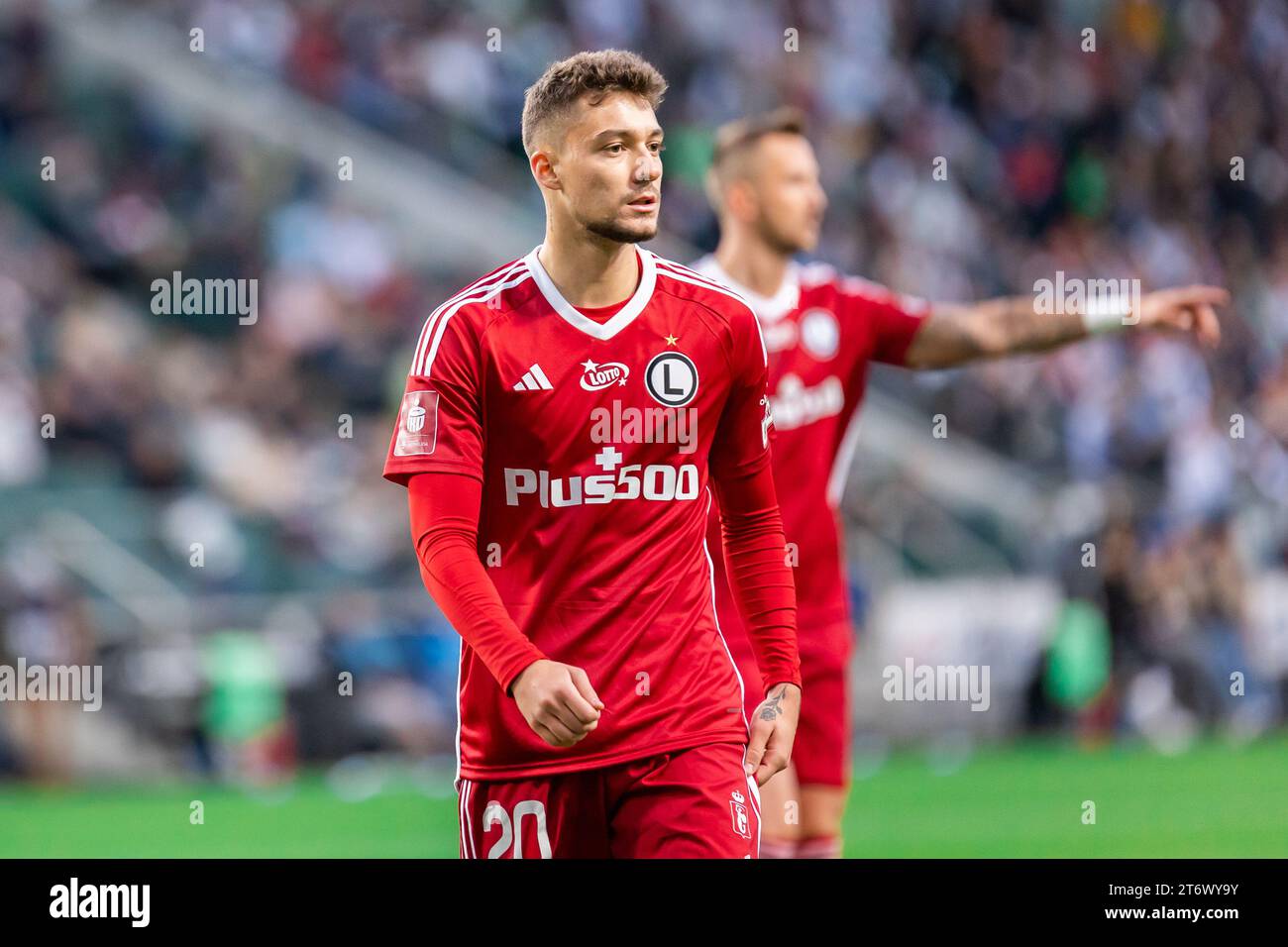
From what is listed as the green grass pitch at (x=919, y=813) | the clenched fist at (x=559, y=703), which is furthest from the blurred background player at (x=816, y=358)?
the green grass pitch at (x=919, y=813)

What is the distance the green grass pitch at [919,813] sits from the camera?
10109 mm

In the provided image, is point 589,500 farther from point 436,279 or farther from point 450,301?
point 436,279

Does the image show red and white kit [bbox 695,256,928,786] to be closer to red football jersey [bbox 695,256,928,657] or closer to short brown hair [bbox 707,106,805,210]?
red football jersey [bbox 695,256,928,657]

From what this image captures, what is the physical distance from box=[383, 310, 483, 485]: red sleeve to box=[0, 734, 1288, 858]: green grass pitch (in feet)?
18.9

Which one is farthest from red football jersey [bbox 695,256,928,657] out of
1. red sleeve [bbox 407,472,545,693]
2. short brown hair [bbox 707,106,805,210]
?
red sleeve [bbox 407,472,545,693]

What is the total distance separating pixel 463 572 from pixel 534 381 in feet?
1.83

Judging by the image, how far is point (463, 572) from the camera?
4434 mm

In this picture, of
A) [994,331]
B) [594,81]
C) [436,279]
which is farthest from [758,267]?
[436,279]

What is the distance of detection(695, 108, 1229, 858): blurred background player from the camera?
7.02 m

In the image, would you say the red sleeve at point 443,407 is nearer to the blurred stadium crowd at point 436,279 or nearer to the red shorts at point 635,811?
the red shorts at point 635,811

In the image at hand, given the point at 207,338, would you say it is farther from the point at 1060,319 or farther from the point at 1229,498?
the point at 1060,319

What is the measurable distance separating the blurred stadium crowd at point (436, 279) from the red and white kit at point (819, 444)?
21.0ft

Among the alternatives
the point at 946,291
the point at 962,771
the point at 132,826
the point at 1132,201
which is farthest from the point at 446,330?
the point at 1132,201

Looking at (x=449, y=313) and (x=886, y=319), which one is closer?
(x=449, y=313)
